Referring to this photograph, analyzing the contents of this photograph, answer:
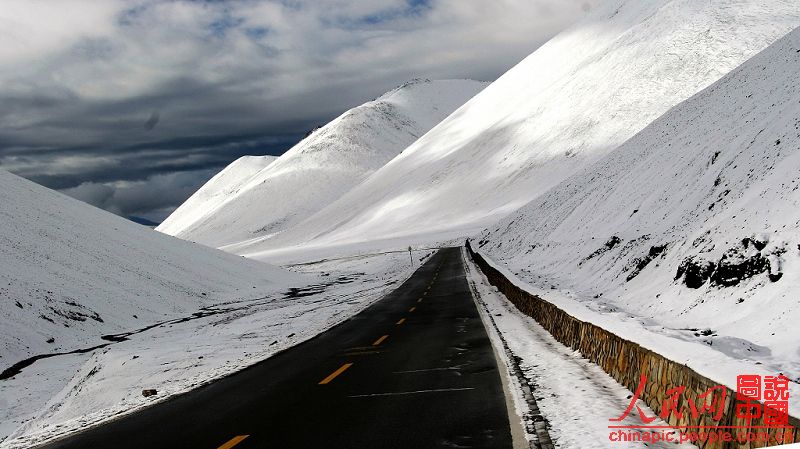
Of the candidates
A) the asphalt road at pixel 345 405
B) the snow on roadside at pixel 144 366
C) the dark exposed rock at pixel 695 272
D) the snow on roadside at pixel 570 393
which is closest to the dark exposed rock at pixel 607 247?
the dark exposed rock at pixel 695 272

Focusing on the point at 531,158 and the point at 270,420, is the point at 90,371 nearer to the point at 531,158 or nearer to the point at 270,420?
the point at 270,420

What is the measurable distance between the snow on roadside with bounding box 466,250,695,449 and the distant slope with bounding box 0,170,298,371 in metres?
17.5

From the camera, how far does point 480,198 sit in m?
119

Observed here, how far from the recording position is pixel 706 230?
18.4 metres

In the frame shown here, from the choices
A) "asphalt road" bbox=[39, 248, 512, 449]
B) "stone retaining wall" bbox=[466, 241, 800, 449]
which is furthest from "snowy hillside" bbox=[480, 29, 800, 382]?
"asphalt road" bbox=[39, 248, 512, 449]

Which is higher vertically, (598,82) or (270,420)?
(598,82)

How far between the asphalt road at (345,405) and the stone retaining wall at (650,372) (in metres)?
1.62

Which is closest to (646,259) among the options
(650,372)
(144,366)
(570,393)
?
(570,393)

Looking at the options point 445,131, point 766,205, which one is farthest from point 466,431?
point 445,131

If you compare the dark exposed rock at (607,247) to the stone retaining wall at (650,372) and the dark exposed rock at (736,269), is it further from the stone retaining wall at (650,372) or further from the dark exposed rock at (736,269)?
the stone retaining wall at (650,372)

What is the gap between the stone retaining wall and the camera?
5078mm

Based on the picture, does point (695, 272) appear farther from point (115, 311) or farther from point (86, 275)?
point (86, 275)

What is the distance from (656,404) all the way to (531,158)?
4519 inches

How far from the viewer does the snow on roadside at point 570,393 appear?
630cm
